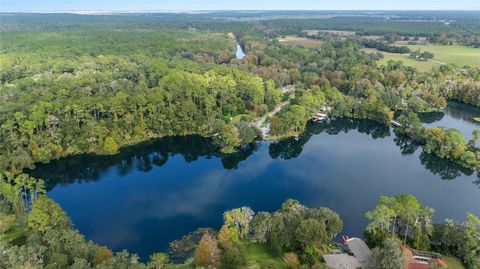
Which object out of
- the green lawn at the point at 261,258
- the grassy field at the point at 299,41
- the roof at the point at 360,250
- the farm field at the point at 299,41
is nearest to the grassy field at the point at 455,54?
the farm field at the point at 299,41

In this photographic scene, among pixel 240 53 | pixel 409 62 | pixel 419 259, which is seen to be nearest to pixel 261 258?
pixel 419 259

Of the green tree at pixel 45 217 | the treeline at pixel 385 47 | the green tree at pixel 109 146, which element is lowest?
the green tree at pixel 109 146

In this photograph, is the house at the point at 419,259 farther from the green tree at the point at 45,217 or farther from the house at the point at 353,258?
the green tree at the point at 45,217

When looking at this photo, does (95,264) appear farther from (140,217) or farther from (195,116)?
(195,116)

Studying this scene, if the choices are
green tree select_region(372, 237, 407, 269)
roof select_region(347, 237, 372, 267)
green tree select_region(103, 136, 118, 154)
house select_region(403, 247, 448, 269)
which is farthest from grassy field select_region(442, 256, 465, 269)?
green tree select_region(103, 136, 118, 154)

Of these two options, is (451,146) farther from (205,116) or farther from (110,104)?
(110,104)
